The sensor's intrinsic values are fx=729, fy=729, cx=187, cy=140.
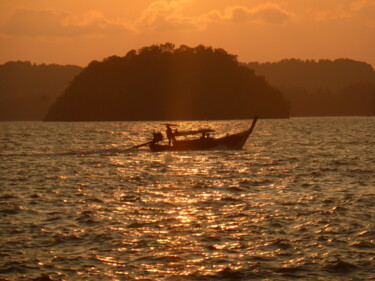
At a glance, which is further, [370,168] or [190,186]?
[370,168]

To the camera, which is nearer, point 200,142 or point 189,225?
point 189,225

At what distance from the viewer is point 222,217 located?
28656 mm

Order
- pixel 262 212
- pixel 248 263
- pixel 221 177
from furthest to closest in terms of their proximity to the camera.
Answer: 1. pixel 221 177
2. pixel 262 212
3. pixel 248 263

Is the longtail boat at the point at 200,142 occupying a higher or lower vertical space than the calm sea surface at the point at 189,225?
higher

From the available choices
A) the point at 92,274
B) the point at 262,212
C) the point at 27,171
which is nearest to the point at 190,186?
the point at 262,212

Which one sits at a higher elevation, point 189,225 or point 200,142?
point 200,142

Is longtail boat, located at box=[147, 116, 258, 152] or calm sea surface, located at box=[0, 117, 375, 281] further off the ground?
longtail boat, located at box=[147, 116, 258, 152]

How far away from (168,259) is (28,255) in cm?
435

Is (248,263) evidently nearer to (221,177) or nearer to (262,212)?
(262,212)

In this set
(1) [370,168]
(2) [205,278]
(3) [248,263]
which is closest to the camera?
(2) [205,278]

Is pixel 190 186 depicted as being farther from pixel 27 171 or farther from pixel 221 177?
pixel 27 171

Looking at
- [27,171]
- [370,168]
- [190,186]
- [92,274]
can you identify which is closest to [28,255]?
[92,274]

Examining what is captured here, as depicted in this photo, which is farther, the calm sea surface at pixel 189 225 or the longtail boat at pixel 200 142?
the longtail boat at pixel 200 142

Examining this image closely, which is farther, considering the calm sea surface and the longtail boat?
the longtail boat
